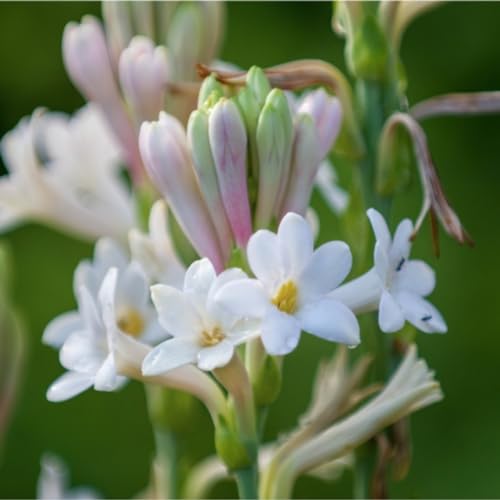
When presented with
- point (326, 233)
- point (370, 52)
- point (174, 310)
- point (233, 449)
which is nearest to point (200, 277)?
point (174, 310)

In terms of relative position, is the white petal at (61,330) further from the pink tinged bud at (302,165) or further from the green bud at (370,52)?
the green bud at (370,52)

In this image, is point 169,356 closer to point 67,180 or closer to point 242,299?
point 242,299

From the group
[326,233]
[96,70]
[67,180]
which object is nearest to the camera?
[96,70]

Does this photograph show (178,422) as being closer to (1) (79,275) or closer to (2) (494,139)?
(1) (79,275)

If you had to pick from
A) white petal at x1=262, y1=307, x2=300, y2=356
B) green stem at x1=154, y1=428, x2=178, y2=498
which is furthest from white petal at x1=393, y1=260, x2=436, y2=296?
green stem at x1=154, y1=428, x2=178, y2=498

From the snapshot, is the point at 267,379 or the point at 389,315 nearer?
the point at 389,315

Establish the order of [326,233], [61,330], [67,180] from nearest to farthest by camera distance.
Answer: [61,330] → [67,180] → [326,233]

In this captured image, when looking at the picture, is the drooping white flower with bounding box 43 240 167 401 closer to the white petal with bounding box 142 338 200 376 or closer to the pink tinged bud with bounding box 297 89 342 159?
the white petal with bounding box 142 338 200 376

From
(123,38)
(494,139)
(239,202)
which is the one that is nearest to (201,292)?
(239,202)
